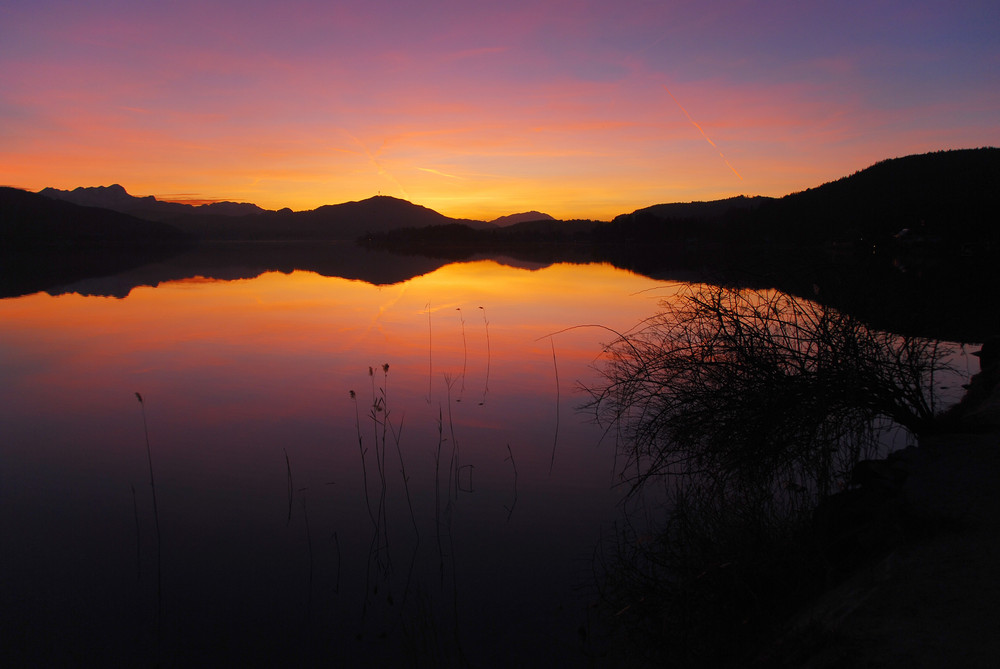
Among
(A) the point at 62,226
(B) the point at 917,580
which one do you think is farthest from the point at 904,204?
(A) the point at 62,226

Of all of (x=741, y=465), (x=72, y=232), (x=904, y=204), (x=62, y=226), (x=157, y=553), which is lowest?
(x=157, y=553)

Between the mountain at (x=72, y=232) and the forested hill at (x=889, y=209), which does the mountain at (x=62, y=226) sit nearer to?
the mountain at (x=72, y=232)

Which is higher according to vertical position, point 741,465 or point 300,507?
point 741,465

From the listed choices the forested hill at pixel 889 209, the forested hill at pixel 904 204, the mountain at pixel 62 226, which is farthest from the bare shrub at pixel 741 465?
the mountain at pixel 62 226

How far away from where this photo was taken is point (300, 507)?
5.66 meters

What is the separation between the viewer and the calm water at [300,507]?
3.99 m

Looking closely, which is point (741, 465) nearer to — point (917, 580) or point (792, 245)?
point (917, 580)

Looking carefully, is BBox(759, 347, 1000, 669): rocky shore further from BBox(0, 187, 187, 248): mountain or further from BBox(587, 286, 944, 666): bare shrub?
BBox(0, 187, 187, 248): mountain

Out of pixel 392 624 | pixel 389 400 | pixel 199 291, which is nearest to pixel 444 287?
pixel 199 291

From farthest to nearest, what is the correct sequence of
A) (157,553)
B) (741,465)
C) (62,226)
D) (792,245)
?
(62,226) < (792,245) < (741,465) < (157,553)

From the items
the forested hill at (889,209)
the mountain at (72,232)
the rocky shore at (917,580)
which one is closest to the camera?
the rocky shore at (917,580)

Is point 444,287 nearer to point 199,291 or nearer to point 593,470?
point 199,291

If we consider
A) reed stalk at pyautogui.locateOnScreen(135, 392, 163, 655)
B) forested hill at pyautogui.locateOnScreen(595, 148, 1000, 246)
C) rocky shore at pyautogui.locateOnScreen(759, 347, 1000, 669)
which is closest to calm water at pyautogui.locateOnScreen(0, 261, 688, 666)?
reed stalk at pyautogui.locateOnScreen(135, 392, 163, 655)

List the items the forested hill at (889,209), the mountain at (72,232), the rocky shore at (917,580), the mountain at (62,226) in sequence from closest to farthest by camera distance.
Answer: the rocky shore at (917,580) → the forested hill at (889,209) → the mountain at (72,232) → the mountain at (62,226)
